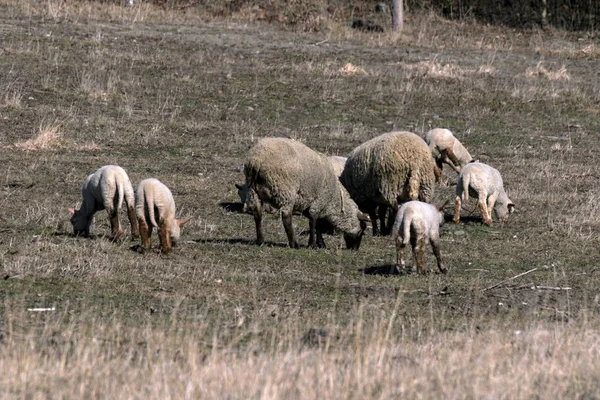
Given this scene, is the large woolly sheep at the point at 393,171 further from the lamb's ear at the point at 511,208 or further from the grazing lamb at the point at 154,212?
the grazing lamb at the point at 154,212

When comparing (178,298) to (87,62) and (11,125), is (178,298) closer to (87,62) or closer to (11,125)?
(11,125)

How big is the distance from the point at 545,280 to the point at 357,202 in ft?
14.1

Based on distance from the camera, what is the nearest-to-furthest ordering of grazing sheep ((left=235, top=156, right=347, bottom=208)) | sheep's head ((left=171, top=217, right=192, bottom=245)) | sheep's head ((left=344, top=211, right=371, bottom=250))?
sheep's head ((left=171, top=217, right=192, bottom=245)) → sheep's head ((left=344, top=211, right=371, bottom=250)) → grazing sheep ((left=235, top=156, right=347, bottom=208))

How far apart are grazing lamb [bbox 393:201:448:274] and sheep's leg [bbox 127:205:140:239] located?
3.03 m

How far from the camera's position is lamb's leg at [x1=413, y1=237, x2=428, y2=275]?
464 inches

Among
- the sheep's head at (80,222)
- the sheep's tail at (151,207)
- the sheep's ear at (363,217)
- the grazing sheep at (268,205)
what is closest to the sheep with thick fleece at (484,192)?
the sheep's ear at (363,217)

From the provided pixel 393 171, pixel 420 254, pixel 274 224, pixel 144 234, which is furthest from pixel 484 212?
pixel 144 234

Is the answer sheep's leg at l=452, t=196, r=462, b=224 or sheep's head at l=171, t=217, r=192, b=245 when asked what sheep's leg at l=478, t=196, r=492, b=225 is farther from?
sheep's head at l=171, t=217, r=192, b=245

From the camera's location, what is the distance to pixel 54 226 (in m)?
13.8

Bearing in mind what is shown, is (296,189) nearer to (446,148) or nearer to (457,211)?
(457,211)

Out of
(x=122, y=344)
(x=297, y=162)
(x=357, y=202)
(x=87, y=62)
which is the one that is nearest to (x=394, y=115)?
(x=87, y=62)

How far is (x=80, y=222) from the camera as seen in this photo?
43.8ft

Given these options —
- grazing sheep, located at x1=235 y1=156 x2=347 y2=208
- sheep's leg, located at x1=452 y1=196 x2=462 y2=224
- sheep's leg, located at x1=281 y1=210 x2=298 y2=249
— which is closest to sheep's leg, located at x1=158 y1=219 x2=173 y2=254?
sheep's leg, located at x1=281 y1=210 x2=298 y2=249

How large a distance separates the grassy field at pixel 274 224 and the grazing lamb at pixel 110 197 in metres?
0.49
